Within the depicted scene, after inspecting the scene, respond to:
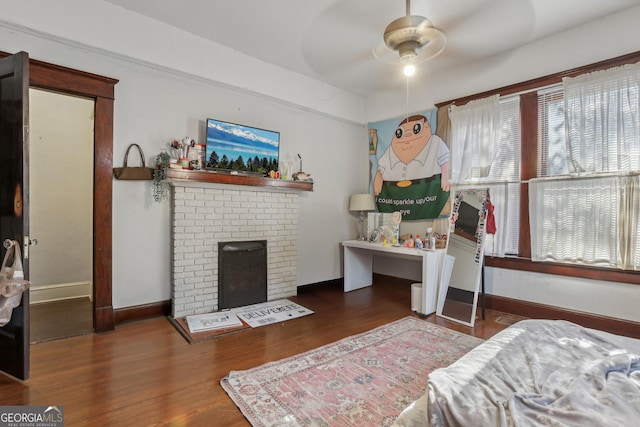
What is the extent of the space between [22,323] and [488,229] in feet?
13.5

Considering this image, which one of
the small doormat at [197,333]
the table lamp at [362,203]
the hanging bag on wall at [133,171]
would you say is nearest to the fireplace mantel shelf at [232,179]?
the hanging bag on wall at [133,171]

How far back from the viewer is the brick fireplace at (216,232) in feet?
10.4

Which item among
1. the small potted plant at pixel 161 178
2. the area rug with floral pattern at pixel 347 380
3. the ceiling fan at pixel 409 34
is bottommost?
the area rug with floral pattern at pixel 347 380

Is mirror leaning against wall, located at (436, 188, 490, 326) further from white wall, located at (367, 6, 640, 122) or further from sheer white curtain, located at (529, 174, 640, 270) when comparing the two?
white wall, located at (367, 6, 640, 122)

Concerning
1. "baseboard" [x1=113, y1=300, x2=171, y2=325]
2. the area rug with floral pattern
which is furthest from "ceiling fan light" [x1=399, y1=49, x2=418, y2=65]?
"baseboard" [x1=113, y1=300, x2=171, y2=325]

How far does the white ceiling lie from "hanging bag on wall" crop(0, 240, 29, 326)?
7.77ft

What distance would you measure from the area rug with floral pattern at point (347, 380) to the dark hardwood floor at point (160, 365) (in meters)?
0.13

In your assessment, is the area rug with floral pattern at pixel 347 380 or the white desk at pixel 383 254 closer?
the area rug with floral pattern at pixel 347 380

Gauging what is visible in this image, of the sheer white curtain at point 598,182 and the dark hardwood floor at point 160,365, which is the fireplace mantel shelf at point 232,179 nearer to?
the dark hardwood floor at point 160,365

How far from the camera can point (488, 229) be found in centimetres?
327

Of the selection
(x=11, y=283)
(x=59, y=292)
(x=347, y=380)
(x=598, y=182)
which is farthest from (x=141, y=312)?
(x=598, y=182)

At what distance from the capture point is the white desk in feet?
10.9

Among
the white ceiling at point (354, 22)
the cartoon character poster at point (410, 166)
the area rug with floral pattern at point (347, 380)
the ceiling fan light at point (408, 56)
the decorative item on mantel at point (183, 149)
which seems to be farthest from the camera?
the cartoon character poster at point (410, 166)

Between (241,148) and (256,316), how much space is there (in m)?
1.96
